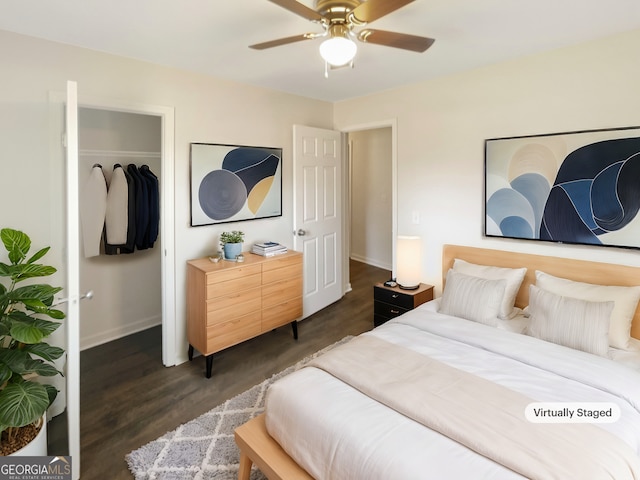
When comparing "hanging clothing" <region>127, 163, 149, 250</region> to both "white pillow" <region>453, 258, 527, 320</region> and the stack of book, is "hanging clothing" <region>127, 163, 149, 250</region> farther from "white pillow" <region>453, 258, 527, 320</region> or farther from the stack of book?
"white pillow" <region>453, 258, 527, 320</region>

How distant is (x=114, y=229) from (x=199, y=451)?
7.20 feet

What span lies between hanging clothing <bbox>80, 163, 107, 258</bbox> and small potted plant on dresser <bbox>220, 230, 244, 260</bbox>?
1.13 metres

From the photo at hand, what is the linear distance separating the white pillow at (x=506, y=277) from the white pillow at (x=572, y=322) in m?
0.32

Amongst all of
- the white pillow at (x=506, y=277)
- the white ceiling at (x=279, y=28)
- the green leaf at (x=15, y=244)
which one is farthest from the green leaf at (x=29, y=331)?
the white pillow at (x=506, y=277)

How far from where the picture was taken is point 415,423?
1.44m

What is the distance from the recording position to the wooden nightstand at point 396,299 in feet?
10.4

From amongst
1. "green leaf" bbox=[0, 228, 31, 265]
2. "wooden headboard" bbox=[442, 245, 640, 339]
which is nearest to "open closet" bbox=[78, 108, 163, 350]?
"green leaf" bbox=[0, 228, 31, 265]

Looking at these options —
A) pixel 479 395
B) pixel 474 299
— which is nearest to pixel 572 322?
pixel 474 299

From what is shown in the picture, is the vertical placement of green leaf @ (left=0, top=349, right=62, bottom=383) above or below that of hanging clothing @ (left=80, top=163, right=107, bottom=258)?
below

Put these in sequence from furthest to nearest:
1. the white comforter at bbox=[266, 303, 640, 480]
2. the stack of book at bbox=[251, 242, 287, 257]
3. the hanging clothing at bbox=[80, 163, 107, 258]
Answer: the stack of book at bbox=[251, 242, 287, 257] → the hanging clothing at bbox=[80, 163, 107, 258] → the white comforter at bbox=[266, 303, 640, 480]

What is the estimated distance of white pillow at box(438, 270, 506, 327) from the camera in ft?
7.97

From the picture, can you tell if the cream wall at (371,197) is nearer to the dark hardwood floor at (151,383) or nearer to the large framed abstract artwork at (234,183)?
the dark hardwood floor at (151,383)

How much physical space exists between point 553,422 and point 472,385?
0.33 meters

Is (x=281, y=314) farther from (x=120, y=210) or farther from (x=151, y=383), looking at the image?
(x=120, y=210)
